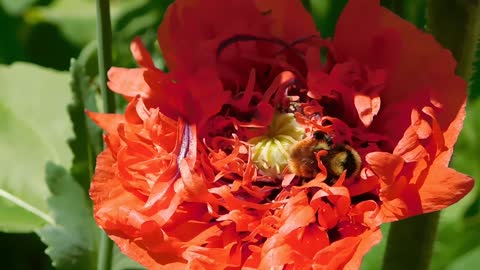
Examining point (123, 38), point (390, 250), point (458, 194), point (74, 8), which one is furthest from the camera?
point (74, 8)

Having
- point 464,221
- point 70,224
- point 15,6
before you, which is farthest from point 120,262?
point 15,6

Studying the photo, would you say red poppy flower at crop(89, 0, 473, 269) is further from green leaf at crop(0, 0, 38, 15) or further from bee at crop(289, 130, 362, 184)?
green leaf at crop(0, 0, 38, 15)

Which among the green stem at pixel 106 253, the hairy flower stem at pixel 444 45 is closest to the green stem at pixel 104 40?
the green stem at pixel 106 253

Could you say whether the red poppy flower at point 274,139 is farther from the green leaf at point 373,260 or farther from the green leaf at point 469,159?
the green leaf at point 469,159

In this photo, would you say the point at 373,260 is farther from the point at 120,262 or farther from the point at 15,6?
the point at 15,6

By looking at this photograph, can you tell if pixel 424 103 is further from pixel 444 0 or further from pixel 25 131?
pixel 25 131

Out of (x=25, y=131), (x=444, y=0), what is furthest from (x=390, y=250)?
(x=25, y=131)

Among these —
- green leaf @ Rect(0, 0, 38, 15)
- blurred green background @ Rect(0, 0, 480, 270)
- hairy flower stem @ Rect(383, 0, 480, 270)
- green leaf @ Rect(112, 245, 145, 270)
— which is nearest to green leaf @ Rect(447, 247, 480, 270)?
blurred green background @ Rect(0, 0, 480, 270)
